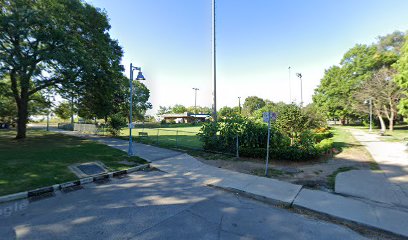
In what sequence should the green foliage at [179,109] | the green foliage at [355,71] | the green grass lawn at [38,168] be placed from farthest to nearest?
1. the green foliage at [179,109]
2. the green foliage at [355,71]
3. the green grass lawn at [38,168]

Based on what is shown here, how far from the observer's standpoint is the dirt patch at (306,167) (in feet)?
22.5

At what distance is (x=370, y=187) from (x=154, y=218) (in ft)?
21.9

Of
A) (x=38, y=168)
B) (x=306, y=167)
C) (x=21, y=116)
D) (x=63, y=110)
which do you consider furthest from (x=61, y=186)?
(x=63, y=110)

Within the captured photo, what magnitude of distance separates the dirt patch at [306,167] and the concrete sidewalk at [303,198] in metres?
0.71

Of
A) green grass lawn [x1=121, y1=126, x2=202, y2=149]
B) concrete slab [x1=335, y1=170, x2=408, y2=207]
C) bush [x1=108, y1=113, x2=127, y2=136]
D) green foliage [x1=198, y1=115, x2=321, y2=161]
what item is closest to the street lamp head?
green grass lawn [x1=121, y1=126, x2=202, y2=149]

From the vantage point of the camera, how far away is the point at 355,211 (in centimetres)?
452

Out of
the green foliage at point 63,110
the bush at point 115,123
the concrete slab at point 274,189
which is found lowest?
the concrete slab at point 274,189

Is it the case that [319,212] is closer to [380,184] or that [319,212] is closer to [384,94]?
[380,184]

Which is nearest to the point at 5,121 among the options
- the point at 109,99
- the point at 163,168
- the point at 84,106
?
the point at 84,106

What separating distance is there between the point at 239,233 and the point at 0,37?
17572 mm

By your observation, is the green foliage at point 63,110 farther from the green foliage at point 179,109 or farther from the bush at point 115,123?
the green foliage at point 179,109

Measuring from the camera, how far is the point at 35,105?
2280 centimetres

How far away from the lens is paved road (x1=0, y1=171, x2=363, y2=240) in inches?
140

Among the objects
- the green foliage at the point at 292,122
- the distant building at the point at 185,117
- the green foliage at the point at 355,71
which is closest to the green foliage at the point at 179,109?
the distant building at the point at 185,117
